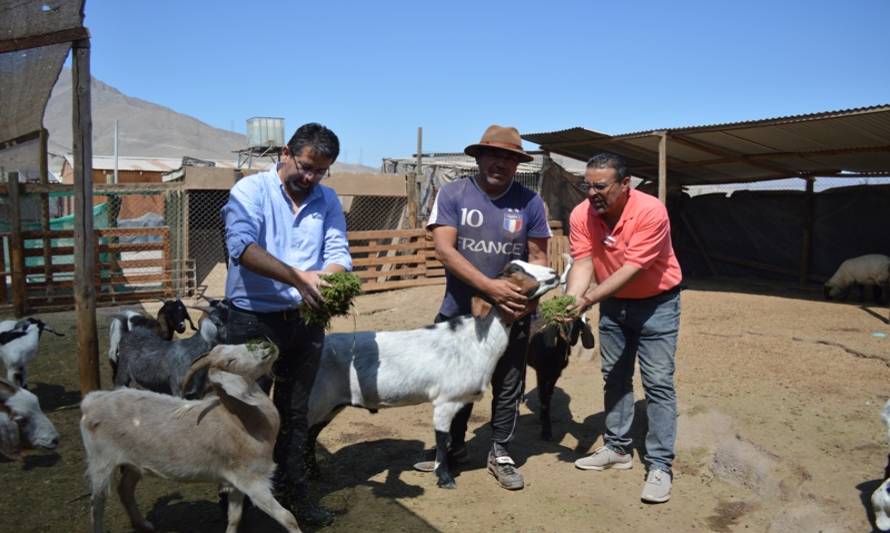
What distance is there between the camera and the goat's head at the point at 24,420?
13.5ft

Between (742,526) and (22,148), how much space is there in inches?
483

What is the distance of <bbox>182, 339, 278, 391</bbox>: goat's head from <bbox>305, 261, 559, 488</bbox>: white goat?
109 centimetres

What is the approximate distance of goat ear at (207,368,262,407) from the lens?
3365 millimetres

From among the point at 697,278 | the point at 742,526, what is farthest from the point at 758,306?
the point at 742,526

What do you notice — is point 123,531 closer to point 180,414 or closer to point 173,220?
point 180,414

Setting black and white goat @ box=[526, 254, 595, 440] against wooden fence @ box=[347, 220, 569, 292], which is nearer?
black and white goat @ box=[526, 254, 595, 440]

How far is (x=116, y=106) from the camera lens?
9812cm

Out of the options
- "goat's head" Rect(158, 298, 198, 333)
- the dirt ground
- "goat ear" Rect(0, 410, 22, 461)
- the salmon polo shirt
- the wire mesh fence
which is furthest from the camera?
the wire mesh fence

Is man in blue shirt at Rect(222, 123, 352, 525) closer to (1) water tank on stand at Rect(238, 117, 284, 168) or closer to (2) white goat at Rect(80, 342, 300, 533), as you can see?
(2) white goat at Rect(80, 342, 300, 533)

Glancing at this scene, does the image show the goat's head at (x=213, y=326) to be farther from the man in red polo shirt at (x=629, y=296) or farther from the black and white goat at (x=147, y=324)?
the man in red polo shirt at (x=629, y=296)

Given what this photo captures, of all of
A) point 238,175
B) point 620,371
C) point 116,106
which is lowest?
point 620,371

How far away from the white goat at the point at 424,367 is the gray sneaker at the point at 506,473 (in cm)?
35

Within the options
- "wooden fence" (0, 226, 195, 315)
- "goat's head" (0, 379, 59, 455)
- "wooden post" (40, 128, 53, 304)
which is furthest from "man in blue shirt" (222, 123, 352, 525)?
"wooden post" (40, 128, 53, 304)

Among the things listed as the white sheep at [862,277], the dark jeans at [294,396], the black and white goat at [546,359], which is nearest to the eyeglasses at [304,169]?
the dark jeans at [294,396]
